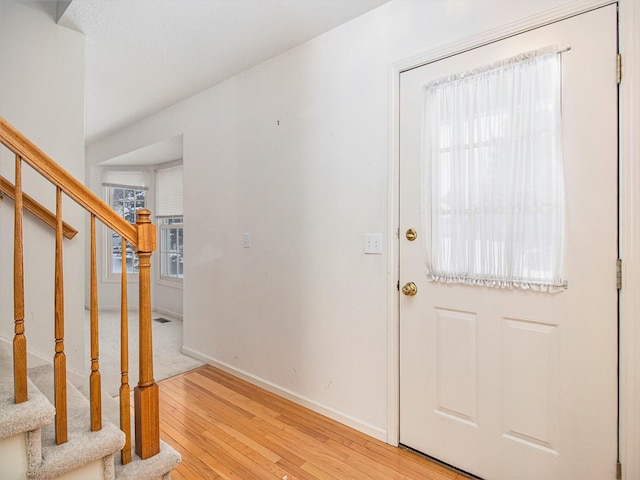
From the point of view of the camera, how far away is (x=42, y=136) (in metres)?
2.12

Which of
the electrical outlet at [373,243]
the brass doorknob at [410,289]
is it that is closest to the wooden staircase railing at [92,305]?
the electrical outlet at [373,243]

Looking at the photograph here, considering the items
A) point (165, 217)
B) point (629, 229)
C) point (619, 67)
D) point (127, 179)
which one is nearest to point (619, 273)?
point (629, 229)

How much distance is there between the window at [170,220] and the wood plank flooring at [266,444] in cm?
274

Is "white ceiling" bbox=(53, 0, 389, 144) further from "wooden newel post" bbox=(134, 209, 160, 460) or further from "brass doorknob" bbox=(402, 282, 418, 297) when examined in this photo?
"brass doorknob" bbox=(402, 282, 418, 297)

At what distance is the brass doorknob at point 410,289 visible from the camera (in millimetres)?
1868

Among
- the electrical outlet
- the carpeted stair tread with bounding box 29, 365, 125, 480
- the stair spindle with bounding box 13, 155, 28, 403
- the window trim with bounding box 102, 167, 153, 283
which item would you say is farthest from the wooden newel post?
the window trim with bounding box 102, 167, 153, 283

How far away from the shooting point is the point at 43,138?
6.98 feet

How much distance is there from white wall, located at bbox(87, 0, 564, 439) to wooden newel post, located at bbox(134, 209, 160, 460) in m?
1.11

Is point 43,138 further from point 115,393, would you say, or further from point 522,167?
point 522,167

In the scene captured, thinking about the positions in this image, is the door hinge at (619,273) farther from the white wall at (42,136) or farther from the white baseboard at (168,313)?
the white baseboard at (168,313)

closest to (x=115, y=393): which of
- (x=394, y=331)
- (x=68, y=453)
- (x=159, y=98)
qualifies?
(x=68, y=453)

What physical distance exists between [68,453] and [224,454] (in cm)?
86

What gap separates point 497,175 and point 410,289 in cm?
71

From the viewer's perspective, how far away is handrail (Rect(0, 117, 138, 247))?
1198 millimetres
